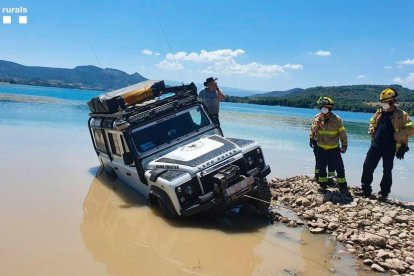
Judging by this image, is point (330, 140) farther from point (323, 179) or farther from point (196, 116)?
point (196, 116)

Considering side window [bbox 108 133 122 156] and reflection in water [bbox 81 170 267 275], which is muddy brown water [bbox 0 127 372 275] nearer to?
reflection in water [bbox 81 170 267 275]

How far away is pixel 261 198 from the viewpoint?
7.86 meters

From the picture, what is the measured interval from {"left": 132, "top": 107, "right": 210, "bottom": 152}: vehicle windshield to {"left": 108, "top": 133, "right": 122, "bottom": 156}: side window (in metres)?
0.89

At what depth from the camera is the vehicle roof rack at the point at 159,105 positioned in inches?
321

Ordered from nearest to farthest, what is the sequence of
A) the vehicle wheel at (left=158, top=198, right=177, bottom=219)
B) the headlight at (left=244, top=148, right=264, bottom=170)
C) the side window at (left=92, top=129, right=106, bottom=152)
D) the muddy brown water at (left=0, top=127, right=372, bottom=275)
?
1. the muddy brown water at (left=0, top=127, right=372, bottom=275)
2. the vehicle wheel at (left=158, top=198, right=177, bottom=219)
3. the headlight at (left=244, top=148, right=264, bottom=170)
4. the side window at (left=92, top=129, right=106, bottom=152)

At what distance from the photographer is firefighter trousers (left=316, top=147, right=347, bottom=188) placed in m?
8.47

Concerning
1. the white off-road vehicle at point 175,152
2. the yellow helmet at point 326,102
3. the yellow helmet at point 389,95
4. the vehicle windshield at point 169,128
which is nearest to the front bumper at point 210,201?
the white off-road vehicle at point 175,152

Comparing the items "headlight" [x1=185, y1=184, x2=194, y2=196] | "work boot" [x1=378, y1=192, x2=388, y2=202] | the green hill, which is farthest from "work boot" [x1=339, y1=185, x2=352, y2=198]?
the green hill

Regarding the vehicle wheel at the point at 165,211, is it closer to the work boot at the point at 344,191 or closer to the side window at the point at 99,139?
the side window at the point at 99,139

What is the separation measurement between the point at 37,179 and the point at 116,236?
444 centimetres

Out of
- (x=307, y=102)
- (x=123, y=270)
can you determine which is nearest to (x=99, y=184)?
(x=123, y=270)

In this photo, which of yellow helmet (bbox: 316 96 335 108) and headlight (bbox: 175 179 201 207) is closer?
headlight (bbox: 175 179 201 207)

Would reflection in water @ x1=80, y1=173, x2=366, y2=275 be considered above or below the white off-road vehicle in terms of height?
below

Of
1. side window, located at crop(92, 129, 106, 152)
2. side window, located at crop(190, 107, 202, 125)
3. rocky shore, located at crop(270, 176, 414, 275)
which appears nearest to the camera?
rocky shore, located at crop(270, 176, 414, 275)
